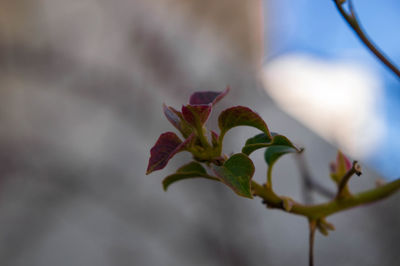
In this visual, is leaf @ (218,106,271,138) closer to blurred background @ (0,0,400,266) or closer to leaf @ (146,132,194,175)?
leaf @ (146,132,194,175)

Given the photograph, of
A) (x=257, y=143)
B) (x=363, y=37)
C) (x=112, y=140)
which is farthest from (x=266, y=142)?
(x=112, y=140)

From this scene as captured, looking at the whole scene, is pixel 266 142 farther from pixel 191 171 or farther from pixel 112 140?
pixel 112 140

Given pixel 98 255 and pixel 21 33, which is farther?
pixel 98 255

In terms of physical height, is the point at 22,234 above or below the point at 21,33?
below

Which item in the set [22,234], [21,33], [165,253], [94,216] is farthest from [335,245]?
[21,33]

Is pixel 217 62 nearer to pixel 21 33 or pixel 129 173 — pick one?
pixel 129 173

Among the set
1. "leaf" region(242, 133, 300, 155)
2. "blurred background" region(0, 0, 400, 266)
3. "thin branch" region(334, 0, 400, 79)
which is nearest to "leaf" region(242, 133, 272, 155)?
"leaf" region(242, 133, 300, 155)

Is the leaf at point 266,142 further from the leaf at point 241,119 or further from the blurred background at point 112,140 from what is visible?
the blurred background at point 112,140
